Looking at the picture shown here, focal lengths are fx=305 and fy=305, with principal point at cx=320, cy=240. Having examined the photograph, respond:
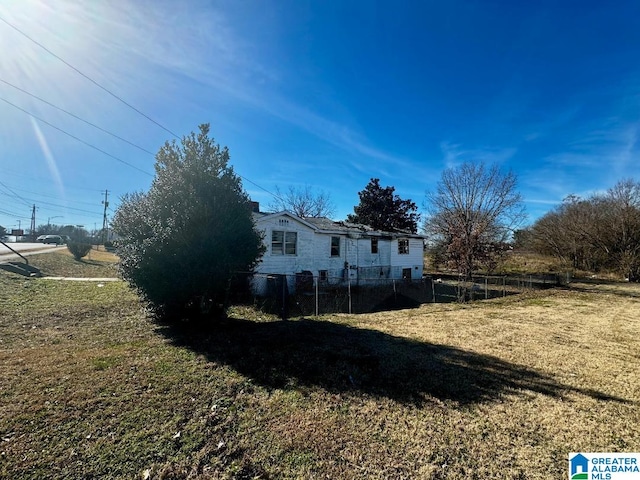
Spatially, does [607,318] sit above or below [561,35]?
below

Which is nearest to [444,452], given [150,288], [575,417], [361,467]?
[361,467]

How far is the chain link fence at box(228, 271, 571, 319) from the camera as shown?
390 inches

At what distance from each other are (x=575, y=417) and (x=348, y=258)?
16.5 meters

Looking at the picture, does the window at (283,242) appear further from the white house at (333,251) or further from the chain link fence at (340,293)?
the chain link fence at (340,293)

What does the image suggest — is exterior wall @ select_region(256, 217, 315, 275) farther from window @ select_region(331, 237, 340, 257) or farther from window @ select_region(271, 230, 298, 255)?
window @ select_region(331, 237, 340, 257)

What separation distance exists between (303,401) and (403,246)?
20.4m

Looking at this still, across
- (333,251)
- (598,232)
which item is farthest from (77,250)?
(598,232)

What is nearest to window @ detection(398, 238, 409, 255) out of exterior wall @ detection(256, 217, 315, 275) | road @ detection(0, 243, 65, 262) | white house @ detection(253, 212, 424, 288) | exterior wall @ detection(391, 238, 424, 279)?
white house @ detection(253, 212, 424, 288)

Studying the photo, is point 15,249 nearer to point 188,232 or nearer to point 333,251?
point 333,251

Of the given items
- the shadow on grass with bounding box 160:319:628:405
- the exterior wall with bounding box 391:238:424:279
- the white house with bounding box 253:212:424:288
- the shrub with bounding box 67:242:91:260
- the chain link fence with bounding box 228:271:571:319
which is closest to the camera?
the shadow on grass with bounding box 160:319:628:405

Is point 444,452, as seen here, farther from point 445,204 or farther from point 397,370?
point 445,204

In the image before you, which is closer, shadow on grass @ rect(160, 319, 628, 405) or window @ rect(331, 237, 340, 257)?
shadow on grass @ rect(160, 319, 628, 405)

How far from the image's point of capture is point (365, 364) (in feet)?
16.5

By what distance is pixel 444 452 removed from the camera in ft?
9.48
